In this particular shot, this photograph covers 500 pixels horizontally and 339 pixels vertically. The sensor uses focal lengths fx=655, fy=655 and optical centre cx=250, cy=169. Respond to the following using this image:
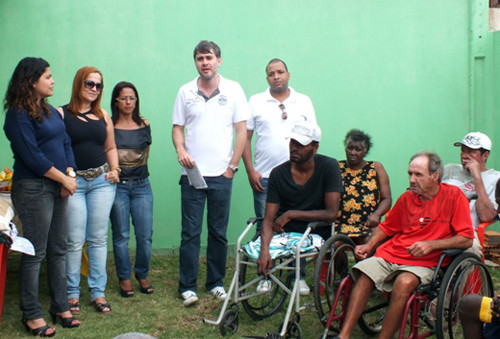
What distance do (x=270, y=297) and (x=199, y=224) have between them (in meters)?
0.90

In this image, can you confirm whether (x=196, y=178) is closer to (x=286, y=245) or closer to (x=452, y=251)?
(x=286, y=245)

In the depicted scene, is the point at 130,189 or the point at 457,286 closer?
the point at 457,286

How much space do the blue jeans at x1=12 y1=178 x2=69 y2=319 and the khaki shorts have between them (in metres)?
2.18

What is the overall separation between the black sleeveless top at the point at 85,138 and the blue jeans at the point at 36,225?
445mm

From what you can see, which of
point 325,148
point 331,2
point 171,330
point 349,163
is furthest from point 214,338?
point 331,2

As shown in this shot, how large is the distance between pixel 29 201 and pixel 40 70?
0.94m

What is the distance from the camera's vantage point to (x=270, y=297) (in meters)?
5.19

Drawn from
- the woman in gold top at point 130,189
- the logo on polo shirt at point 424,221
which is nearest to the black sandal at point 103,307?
the woman in gold top at point 130,189

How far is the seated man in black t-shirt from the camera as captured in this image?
4.91 metres

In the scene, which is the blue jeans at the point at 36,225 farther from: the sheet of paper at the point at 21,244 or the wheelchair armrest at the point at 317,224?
the wheelchair armrest at the point at 317,224

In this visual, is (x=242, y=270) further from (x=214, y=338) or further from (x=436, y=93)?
(x=436, y=93)

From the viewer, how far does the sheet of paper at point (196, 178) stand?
539 centimetres

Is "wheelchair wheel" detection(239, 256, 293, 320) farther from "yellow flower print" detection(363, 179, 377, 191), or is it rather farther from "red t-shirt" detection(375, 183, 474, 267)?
"yellow flower print" detection(363, 179, 377, 191)

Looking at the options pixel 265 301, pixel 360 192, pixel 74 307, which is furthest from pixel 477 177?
pixel 74 307
